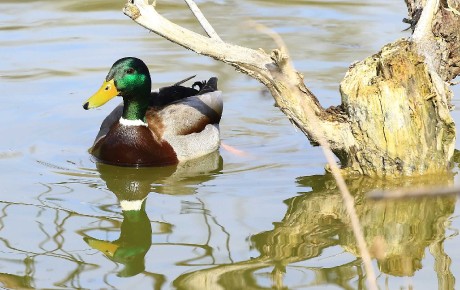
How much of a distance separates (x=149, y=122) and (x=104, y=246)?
2625 millimetres

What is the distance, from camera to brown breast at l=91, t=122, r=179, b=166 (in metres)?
7.79

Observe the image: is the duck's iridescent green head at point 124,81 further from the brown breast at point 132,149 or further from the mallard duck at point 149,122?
the brown breast at point 132,149

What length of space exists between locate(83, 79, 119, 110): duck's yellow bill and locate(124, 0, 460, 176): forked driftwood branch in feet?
4.53

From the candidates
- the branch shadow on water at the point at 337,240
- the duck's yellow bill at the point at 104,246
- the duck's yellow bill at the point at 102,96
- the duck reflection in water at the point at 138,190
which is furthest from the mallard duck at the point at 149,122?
the duck's yellow bill at the point at 104,246

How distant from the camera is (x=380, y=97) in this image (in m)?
6.44

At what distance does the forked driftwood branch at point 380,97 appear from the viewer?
6.38 m

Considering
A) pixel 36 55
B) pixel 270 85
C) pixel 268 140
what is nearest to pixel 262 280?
pixel 270 85

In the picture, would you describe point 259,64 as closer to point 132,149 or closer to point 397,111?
point 397,111

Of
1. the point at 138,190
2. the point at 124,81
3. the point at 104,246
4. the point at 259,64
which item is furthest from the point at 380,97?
the point at 124,81

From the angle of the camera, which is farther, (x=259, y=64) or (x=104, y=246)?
(x=259, y=64)

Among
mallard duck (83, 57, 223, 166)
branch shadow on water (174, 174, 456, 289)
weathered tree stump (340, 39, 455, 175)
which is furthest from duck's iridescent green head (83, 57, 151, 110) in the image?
weathered tree stump (340, 39, 455, 175)

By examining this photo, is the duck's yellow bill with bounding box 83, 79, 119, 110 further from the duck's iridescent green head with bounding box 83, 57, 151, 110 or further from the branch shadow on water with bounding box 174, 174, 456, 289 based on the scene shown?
the branch shadow on water with bounding box 174, 174, 456, 289

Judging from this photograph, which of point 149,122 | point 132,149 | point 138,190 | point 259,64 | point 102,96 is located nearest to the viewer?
point 259,64

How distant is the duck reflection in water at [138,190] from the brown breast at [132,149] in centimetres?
9
